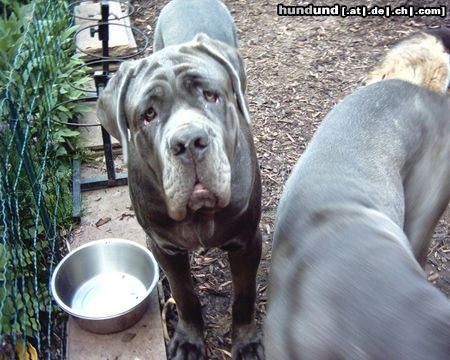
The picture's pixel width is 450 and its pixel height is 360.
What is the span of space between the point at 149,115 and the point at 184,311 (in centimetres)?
121

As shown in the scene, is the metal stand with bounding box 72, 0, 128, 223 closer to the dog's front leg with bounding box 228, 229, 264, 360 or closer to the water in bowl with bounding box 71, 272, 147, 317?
the water in bowl with bounding box 71, 272, 147, 317

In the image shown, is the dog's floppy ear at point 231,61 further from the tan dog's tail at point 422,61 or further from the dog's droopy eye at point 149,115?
the tan dog's tail at point 422,61

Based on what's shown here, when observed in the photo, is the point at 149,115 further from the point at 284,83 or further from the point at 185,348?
the point at 284,83

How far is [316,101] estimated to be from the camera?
16.8 feet

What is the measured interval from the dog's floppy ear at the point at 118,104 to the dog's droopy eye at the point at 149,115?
20 centimetres

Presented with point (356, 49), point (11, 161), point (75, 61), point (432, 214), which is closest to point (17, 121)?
point (11, 161)

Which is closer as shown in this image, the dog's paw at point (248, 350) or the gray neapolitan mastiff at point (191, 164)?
the gray neapolitan mastiff at point (191, 164)

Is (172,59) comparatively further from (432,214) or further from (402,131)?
(432,214)

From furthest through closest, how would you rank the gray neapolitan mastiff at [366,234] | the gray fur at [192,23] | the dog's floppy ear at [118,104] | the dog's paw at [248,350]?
the gray fur at [192,23], the dog's paw at [248,350], the dog's floppy ear at [118,104], the gray neapolitan mastiff at [366,234]

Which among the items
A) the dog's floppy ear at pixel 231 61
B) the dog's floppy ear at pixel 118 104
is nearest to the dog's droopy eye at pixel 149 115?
the dog's floppy ear at pixel 118 104

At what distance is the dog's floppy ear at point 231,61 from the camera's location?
275cm

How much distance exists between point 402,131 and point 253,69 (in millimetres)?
2969

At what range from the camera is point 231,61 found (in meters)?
2.88

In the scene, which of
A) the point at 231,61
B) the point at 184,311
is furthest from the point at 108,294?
the point at 231,61
